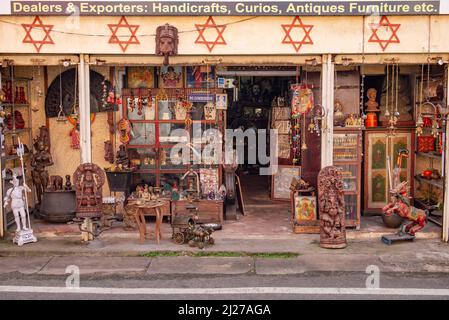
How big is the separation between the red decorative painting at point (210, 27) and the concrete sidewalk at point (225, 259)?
12.8ft

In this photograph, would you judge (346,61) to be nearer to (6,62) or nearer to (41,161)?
(6,62)

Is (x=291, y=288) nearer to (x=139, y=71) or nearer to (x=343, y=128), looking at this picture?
(x=343, y=128)

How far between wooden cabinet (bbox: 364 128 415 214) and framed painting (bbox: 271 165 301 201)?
1.99 metres

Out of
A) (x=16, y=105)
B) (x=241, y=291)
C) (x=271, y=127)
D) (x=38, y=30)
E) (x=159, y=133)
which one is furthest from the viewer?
(x=271, y=127)

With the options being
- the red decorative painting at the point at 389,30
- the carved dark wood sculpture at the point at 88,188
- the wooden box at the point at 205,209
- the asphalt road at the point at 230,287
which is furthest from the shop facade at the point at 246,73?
the asphalt road at the point at 230,287

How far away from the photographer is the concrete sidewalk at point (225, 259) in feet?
31.5

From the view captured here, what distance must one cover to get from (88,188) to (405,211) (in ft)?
20.2

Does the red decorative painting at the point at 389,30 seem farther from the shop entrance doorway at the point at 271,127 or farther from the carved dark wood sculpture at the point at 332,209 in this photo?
the carved dark wood sculpture at the point at 332,209

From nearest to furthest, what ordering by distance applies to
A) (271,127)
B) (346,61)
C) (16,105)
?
(346,61) < (16,105) < (271,127)

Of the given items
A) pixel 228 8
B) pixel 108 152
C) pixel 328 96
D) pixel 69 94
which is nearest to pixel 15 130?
pixel 69 94

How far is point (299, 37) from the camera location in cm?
1092

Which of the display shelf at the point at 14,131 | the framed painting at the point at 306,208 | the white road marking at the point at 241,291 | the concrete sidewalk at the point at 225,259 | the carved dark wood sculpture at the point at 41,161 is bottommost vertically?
the white road marking at the point at 241,291

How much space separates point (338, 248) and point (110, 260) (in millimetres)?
4239

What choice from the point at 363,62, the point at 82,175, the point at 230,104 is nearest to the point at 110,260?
the point at 82,175
